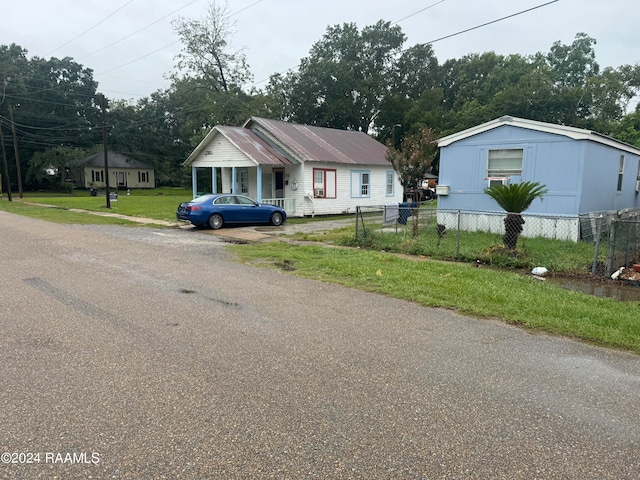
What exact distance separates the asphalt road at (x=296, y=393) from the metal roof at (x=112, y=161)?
169 feet

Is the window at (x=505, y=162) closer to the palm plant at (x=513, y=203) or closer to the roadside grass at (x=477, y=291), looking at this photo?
the palm plant at (x=513, y=203)

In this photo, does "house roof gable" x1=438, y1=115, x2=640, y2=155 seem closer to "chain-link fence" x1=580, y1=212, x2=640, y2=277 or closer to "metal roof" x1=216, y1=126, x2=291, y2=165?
"chain-link fence" x1=580, y1=212, x2=640, y2=277

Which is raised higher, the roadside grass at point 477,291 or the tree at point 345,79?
the tree at point 345,79

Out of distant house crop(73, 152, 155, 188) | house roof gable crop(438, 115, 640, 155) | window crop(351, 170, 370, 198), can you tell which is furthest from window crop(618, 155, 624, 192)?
distant house crop(73, 152, 155, 188)

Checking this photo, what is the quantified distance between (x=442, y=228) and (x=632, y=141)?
40356 mm

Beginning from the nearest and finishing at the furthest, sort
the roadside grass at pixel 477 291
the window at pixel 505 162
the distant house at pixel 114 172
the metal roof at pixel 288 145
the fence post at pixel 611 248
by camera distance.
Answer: the roadside grass at pixel 477 291 < the fence post at pixel 611 248 < the window at pixel 505 162 < the metal roof at pixel 288 145 < the distant house at pixel 114 172

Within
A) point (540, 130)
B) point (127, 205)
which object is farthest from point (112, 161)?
point (540, 130)

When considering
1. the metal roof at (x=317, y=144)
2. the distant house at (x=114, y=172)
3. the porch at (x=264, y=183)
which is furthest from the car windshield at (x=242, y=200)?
the distant house at (x=114, y=172)

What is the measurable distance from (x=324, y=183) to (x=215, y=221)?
771 cm

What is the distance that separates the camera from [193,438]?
2943mm

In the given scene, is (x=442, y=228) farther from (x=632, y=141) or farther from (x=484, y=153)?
(x=632, y=141)

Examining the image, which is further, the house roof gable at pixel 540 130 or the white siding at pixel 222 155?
the white siding at pixel 222 155

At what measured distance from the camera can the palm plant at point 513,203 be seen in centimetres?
1032

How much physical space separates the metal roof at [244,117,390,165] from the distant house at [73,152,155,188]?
34.8 m
